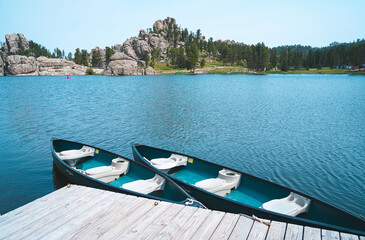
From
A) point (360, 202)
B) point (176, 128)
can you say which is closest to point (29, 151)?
point (176, 128)

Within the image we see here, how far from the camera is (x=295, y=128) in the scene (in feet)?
85.8

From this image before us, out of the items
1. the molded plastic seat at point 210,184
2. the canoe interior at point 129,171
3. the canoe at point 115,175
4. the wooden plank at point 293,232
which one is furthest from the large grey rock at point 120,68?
the wooden plank at point 293,232

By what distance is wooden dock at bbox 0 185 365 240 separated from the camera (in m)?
5.44

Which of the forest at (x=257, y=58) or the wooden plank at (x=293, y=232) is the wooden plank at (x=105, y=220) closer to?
the wooden plank at (x=293, y=232)

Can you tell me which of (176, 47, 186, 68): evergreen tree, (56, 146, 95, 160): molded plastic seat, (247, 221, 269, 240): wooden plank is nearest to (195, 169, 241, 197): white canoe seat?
(247, 221, 269, 240): wooden plank

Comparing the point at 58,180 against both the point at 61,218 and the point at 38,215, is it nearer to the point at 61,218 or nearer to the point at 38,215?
the point at 38,215

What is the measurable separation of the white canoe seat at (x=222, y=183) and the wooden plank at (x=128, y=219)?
383 centimetres

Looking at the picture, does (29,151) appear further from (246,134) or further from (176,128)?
(246,134)

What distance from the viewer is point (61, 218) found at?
254 inches

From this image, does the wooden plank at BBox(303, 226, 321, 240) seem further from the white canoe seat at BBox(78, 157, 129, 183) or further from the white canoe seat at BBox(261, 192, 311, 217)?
the white canoe seat at BBox(78, 157, 129, 183)

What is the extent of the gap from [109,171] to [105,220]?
636 cm

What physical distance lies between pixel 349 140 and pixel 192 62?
130481 millimetres

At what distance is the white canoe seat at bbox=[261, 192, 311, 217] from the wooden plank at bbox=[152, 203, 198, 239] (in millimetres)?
3650

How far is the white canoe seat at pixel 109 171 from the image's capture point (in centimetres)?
1196
